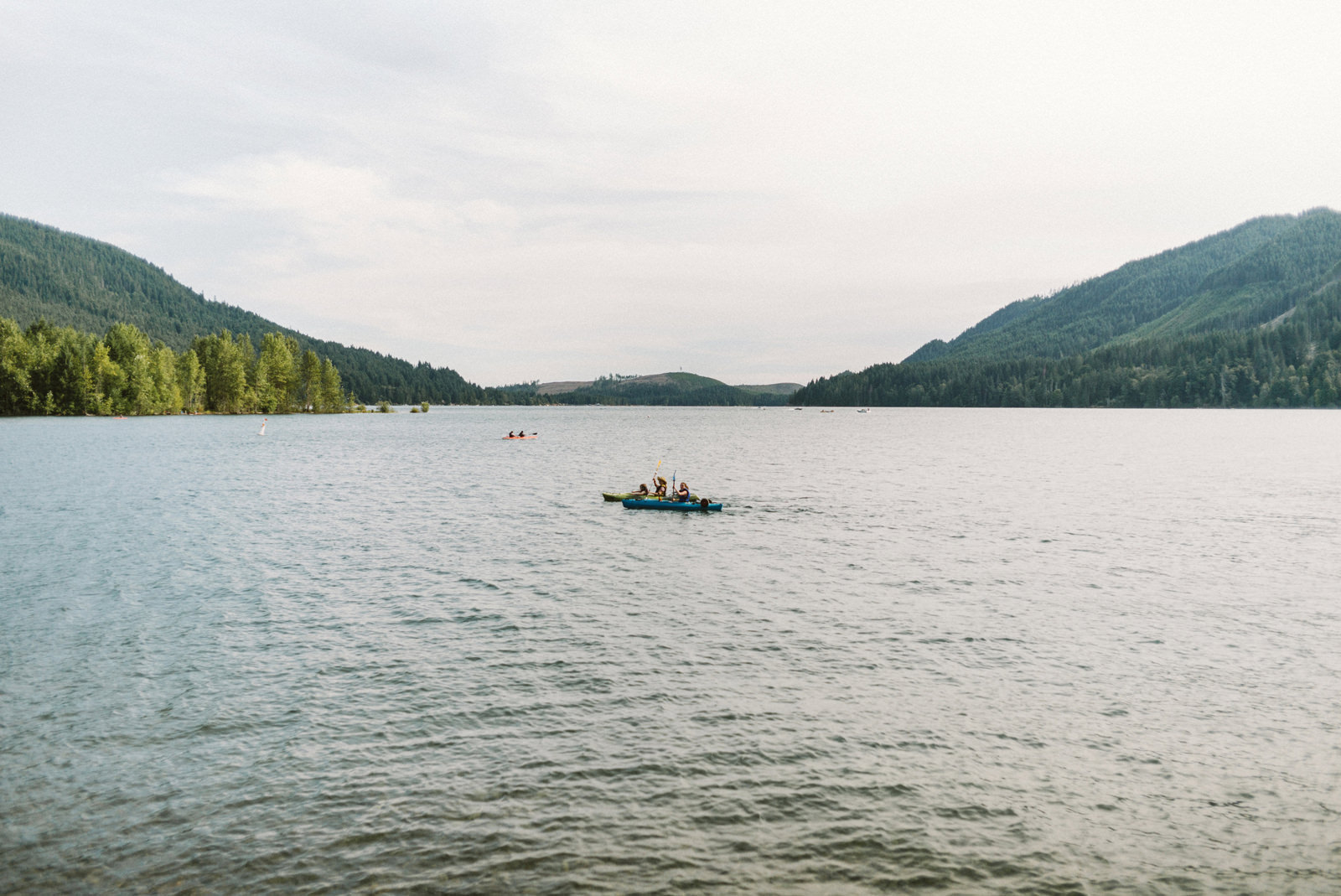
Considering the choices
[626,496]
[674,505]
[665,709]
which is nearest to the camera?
[665,709]

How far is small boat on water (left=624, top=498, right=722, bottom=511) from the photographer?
5784cm

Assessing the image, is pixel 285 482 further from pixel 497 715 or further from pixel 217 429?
pixel 217 429

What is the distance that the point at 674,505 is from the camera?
190 ft

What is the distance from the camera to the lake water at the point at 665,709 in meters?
13.7

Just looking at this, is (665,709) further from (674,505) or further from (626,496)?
(626,496)

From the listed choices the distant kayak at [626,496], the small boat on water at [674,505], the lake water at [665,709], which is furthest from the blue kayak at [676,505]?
the lake water at [665,709]

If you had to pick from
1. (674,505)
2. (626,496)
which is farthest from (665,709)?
(626,496)

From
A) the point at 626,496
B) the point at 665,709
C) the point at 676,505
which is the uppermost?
the point at 626,496

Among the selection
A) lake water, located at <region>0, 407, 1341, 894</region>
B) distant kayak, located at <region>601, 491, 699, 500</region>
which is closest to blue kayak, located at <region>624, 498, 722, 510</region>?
distant kayak, located at <region>601, 491, 699, 500</region>

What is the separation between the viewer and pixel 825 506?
206ft

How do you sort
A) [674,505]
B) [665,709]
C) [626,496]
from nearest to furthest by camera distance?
[665,709] < [674,505] < [626,496]

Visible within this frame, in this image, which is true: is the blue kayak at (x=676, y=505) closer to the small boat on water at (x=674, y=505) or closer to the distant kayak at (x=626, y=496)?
the small boat on water at (x=674, y=505)

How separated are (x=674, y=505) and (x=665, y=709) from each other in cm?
3772

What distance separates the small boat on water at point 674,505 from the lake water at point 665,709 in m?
6.88
